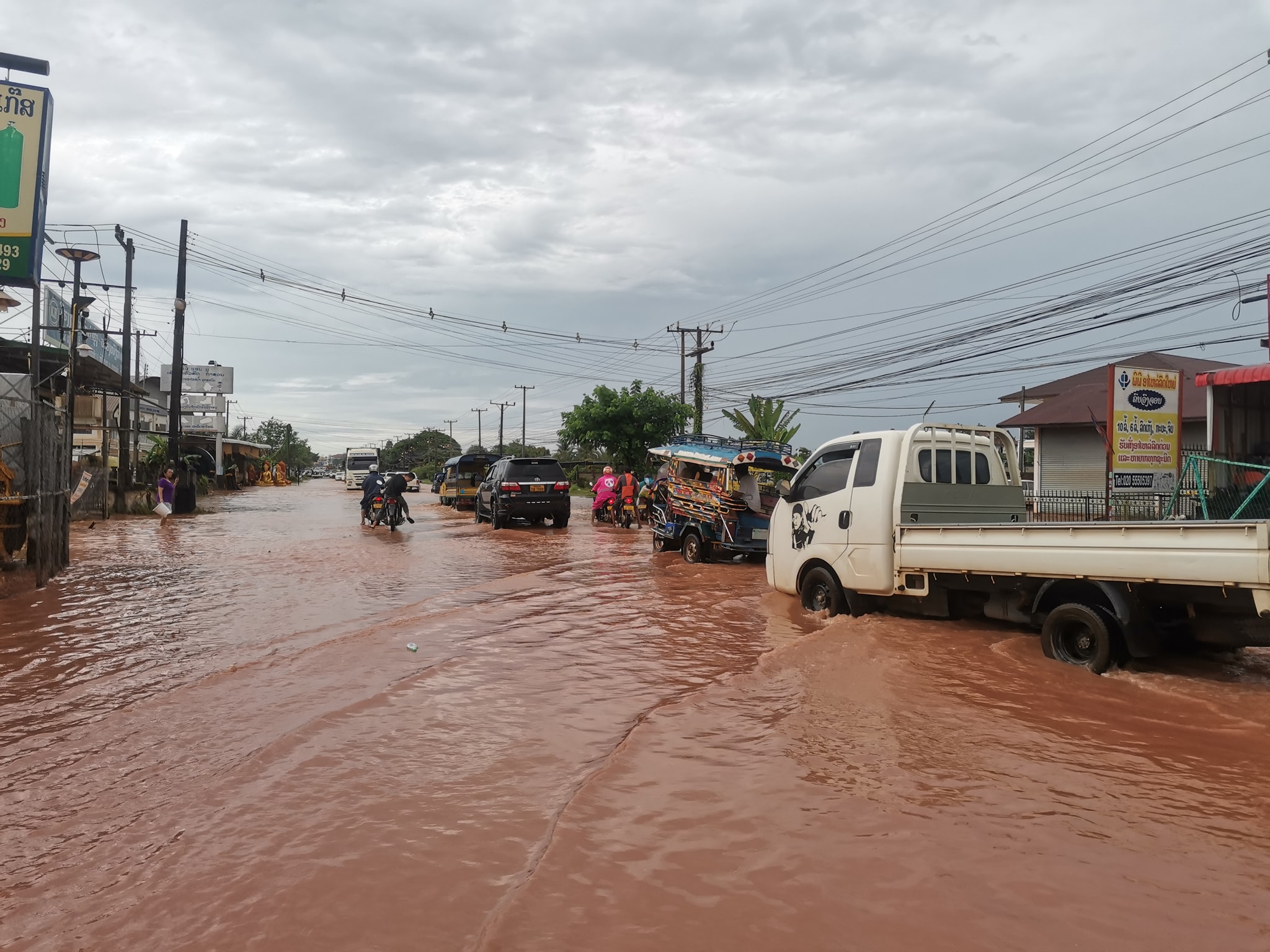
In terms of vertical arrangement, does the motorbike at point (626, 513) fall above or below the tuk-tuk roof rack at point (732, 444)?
below

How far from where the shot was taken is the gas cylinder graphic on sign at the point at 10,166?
1263cm

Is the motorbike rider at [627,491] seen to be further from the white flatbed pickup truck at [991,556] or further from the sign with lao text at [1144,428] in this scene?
the sign with lao text at [1144,428]

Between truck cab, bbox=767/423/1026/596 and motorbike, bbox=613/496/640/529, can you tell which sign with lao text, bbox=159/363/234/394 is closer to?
motorbike, bbox=613/496/640/529

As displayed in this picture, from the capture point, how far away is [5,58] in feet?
42.6

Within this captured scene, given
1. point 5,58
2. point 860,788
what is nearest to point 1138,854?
point 860,788

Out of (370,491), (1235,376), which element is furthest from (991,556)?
(370,491)

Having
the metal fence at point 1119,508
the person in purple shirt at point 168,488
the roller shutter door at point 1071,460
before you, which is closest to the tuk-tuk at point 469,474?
the person in purple shirt at point 168,488

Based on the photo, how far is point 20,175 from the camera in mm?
12688

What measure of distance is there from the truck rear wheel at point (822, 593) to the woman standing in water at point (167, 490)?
21916 millimetres

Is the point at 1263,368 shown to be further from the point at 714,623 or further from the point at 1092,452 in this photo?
the point at 1092,452

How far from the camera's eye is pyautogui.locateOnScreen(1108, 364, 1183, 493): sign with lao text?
11.7 meters

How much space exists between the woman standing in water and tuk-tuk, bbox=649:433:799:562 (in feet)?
56.4

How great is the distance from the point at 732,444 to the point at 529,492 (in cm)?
824

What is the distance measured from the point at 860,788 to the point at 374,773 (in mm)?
2602
